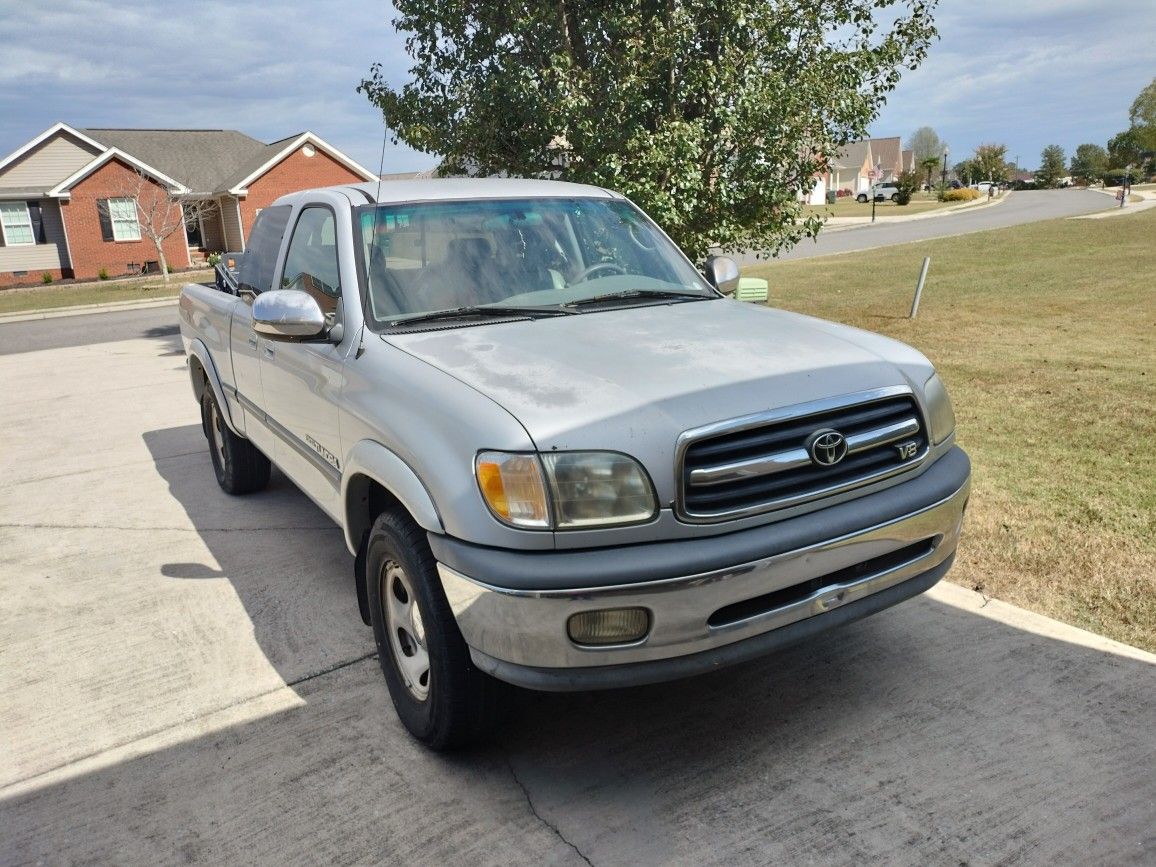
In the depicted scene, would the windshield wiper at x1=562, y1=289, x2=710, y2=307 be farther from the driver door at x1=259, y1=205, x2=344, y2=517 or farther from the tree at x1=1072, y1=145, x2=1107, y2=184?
the tree at x1=1072, y1=145, x2=1107, y2=184

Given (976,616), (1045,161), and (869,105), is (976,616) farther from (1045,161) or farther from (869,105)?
(1045,161)

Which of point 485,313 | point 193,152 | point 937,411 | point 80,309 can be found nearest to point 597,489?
point 485,313

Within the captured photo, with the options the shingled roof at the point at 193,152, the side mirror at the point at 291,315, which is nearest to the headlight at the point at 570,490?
the side mirror at the point at 291,315

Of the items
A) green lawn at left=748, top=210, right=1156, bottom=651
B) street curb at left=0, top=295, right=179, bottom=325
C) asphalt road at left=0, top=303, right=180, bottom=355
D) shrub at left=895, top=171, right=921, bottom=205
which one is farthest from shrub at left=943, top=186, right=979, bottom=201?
asphalt road at left=0, top=303, right=180, bottom=355

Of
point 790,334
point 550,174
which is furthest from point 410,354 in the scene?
point 550,174

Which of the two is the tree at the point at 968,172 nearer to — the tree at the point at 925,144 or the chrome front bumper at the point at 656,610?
the tree at the point at 925,144

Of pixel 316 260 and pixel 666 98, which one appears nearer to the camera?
pixel 316 260

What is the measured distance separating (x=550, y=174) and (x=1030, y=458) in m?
5.24

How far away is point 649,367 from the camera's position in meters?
3.02

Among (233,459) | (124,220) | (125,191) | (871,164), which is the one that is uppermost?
(871,164)

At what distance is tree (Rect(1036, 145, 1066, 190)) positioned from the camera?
354ft

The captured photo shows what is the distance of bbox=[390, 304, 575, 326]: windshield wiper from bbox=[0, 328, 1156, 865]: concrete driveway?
1442mm

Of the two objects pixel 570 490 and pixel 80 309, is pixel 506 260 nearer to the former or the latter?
pixel 570 490

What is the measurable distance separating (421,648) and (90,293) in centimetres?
3005
